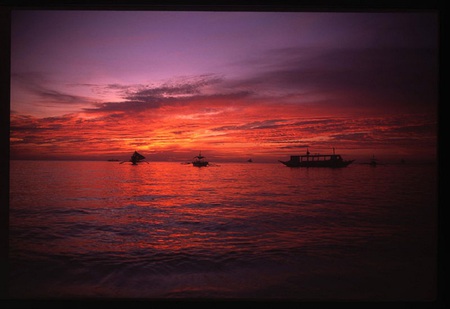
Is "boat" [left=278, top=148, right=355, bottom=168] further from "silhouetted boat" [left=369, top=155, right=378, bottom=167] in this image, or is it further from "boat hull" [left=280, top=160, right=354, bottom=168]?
"silhouetted boat" [left=369, top=155, right=378, bottom=167]

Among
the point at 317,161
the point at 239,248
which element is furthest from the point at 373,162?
the point at 239,248

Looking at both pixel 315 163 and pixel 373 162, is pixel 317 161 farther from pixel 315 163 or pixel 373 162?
pixel 373 162

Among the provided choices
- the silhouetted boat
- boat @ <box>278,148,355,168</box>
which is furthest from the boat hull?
the silhouetted boat

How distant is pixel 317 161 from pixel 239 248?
1.70m

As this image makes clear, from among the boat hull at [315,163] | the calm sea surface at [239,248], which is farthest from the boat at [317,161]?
the calm sea surface at [239,248]

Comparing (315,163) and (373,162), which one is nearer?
(373,162)

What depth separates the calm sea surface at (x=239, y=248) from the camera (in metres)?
3.05

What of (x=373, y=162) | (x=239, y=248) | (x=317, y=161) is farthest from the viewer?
(x=317, y=161)

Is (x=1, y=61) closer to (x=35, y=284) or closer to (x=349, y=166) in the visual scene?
(x=35, y=284)

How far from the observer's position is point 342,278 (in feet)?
10.5

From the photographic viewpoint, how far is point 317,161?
4.36 meters

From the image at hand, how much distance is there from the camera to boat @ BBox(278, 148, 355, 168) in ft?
13.9

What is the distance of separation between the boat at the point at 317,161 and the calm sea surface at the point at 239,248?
0.21 m

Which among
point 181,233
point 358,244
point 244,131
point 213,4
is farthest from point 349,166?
point 213,4
